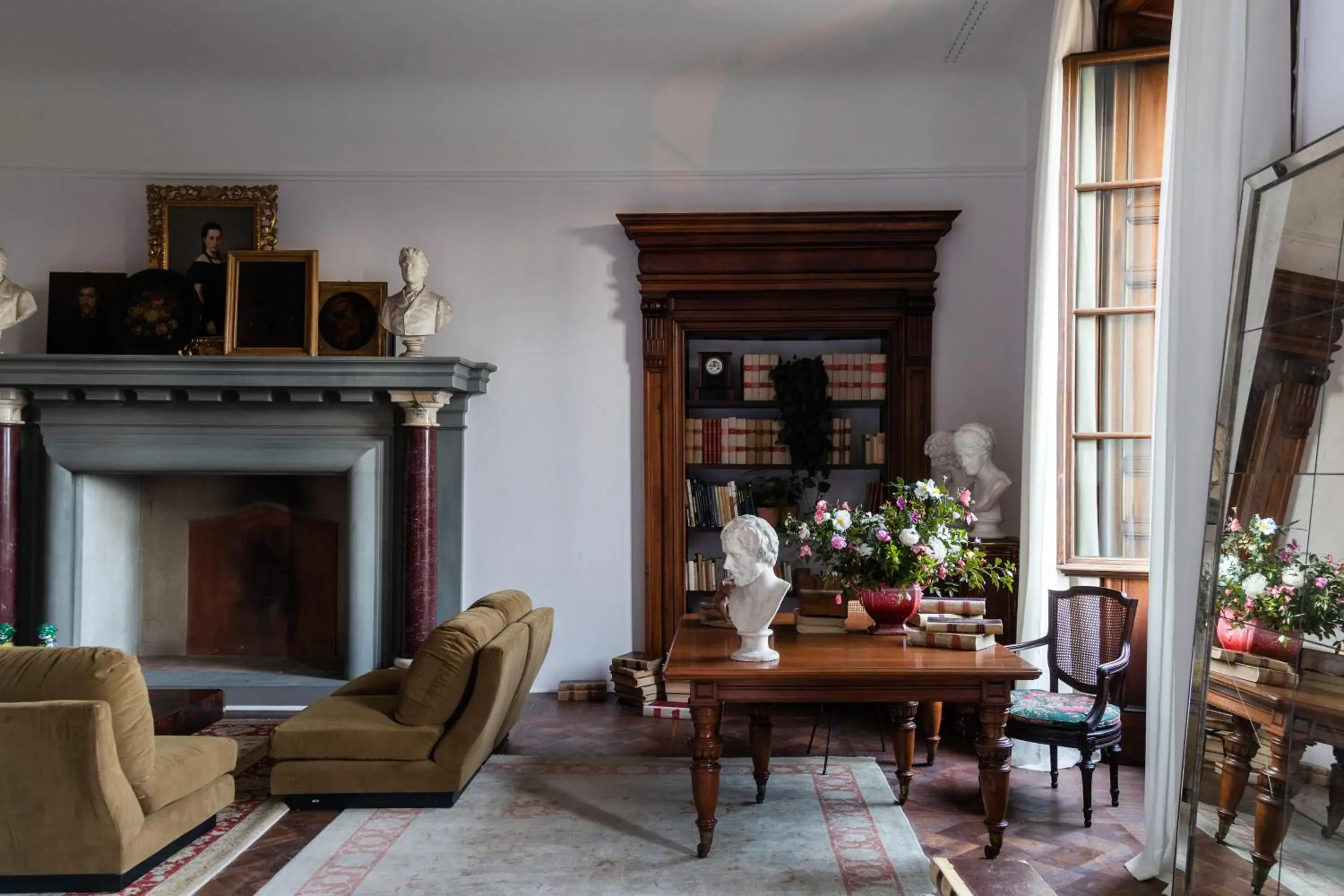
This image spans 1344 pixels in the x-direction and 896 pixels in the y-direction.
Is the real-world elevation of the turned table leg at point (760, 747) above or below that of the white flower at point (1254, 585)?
below

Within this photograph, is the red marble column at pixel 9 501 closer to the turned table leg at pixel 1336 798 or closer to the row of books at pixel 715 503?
the row of books at pixel 715 503

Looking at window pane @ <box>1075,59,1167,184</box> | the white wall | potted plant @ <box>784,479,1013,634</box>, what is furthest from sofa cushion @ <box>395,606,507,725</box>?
window pane @ <box>1075,59,1167,184</box>

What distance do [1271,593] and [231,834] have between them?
3.75m

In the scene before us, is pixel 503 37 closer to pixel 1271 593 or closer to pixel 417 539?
pixel 417 539

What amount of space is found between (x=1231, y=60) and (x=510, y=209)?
441 centimetres

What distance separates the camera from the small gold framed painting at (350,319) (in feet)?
21.8

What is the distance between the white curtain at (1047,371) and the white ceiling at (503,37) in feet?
2.17

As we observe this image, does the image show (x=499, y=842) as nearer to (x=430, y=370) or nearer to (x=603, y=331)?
(x=430, y=370)

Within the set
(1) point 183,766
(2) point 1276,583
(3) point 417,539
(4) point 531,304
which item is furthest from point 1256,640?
(4) point 531,304

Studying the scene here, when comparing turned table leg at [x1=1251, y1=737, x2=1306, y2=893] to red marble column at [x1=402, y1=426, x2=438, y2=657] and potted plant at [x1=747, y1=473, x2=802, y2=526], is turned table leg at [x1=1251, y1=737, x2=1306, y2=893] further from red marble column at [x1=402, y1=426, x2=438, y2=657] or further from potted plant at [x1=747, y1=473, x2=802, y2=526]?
red marble column at [x1=402, y1=426, x2=438, y2=657]

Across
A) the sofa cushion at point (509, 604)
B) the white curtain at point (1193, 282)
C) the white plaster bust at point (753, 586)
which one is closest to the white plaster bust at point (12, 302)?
the sofa cushion at point (509, 604)

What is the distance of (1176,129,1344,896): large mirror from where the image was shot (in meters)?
2.85

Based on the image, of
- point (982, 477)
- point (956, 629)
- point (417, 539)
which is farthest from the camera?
point (417, 539)

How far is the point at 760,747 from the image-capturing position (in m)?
4.58
